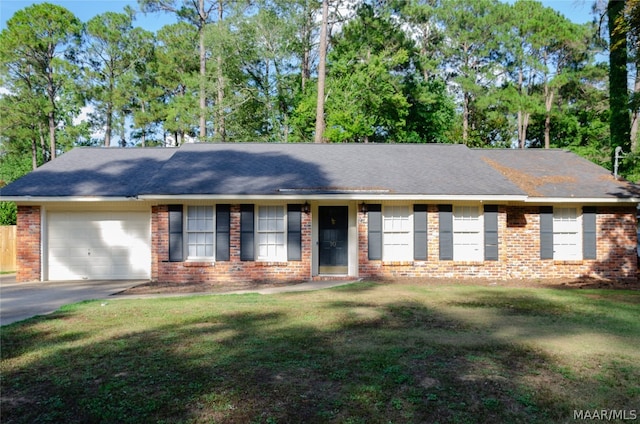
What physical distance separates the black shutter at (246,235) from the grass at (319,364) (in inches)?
171

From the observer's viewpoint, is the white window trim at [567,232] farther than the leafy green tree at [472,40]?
No

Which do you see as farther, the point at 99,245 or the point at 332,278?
the point at 99,245

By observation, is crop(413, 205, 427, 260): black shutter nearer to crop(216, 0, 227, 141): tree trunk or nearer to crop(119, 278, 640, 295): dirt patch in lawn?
crop(119, 278, 640, 295): dirt patch in lawn

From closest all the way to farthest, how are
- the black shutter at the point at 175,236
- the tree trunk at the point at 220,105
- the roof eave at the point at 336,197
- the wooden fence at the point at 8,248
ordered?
1. the roof eave at the point at 336,197
2. the black shutter at the point at 175,236
3. the wooden fence at the point at 8,248
4. the tree trunk at the point at 220,105

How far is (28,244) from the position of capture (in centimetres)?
1333

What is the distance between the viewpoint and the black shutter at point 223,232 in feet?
41.4

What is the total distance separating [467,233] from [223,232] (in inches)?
265

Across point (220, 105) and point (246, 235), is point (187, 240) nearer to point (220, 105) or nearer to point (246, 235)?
point (246, 235)

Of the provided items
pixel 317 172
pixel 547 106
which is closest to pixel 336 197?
pixel 317 172

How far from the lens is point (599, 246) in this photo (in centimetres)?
1339

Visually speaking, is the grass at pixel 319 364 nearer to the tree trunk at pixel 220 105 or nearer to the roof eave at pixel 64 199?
the roof eave at pixel 64 199

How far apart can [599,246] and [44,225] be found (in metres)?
16.0

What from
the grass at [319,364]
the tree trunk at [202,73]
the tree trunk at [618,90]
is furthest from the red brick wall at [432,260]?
the tree trunk at [202,73]

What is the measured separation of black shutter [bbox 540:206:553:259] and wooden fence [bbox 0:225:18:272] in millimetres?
17731
